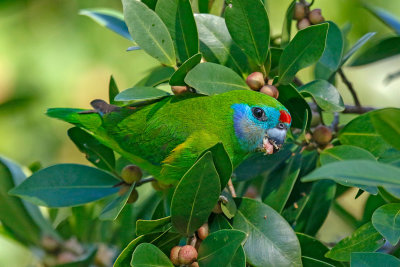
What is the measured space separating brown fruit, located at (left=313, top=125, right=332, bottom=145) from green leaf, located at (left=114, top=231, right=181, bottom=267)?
56cm

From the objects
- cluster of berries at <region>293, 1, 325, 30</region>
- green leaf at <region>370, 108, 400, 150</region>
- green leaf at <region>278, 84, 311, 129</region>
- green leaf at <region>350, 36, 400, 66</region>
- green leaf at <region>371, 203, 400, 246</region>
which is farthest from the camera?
green leaf at <region>350, 36, 400, 66</region>

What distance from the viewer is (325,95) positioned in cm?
152

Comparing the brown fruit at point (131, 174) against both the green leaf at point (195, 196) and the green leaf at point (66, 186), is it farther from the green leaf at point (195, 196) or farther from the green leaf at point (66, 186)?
the green leaf at point (195, 196)

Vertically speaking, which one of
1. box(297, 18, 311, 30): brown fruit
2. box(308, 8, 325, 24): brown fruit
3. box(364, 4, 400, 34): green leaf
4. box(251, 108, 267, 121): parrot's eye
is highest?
box(308, 8, 325, 24): brown fruit

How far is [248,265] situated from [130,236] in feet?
2.25

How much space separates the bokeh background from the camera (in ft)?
11.7

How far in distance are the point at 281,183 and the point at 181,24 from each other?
0.60 meters

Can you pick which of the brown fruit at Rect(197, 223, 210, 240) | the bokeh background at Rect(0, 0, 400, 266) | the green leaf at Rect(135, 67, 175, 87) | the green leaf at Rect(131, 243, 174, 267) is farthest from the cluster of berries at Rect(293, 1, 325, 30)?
the bokeh background at Rect(0, 0, 400, 266)

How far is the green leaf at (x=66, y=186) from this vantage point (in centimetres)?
161

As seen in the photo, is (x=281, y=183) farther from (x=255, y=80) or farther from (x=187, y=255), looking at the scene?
(x=187, y=255)

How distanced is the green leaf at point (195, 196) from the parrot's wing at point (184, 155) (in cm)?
40

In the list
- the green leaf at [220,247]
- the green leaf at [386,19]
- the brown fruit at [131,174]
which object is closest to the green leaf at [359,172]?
the green leaf at [220,247]

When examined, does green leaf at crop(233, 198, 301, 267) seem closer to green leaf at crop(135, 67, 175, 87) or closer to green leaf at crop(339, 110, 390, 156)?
green leaf at crop(339, 110, 390, 156)

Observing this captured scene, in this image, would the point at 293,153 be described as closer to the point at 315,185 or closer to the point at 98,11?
the point at 315,185
